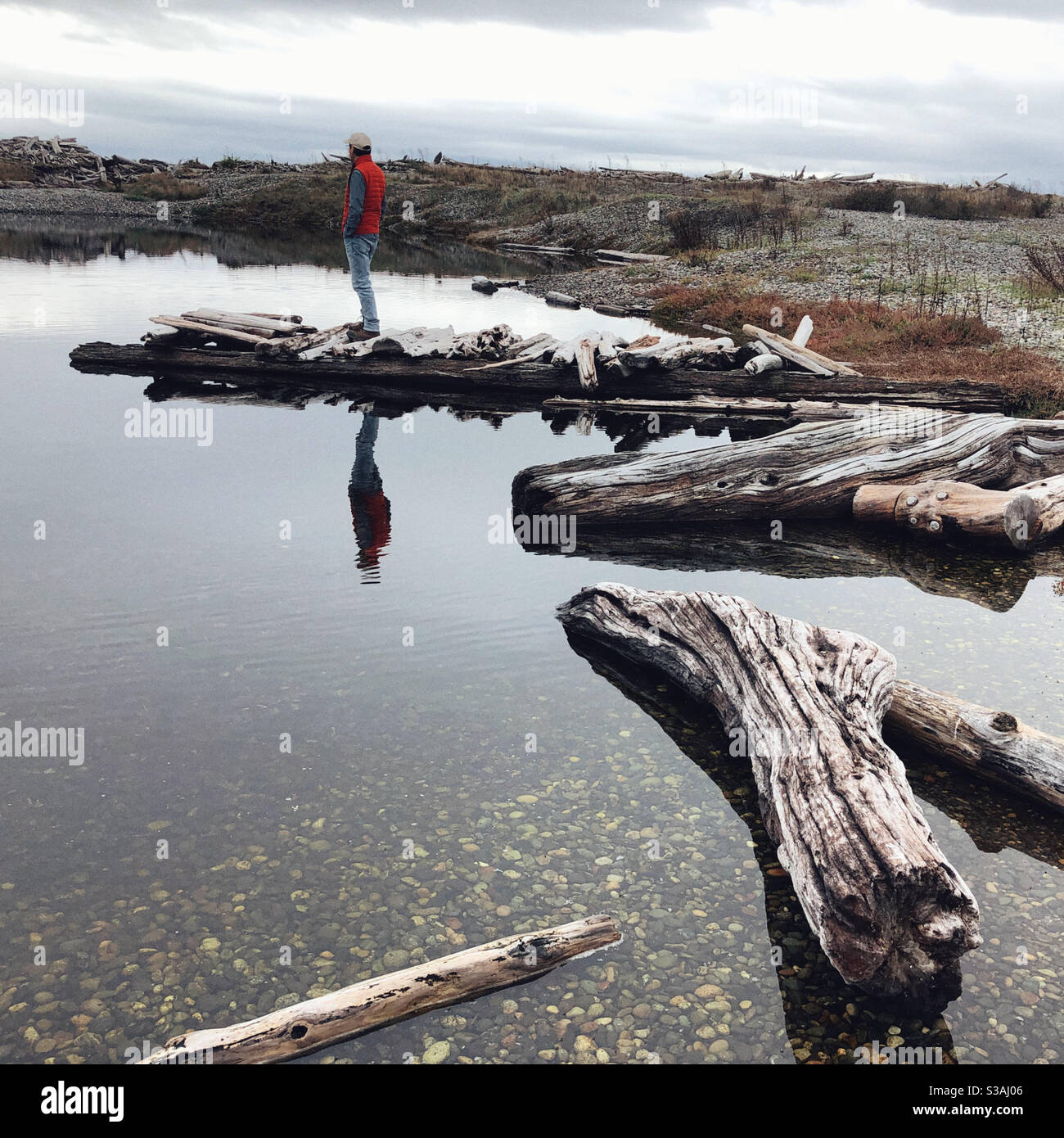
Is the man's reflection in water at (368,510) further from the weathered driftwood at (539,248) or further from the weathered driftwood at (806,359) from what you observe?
the weathered driftwood at (539,248)

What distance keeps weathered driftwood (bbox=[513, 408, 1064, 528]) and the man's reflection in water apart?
181 centimetres

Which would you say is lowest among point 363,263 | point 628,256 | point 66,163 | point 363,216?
point 363,263

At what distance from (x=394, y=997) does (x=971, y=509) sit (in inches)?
376

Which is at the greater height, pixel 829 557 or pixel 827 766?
pixel 829 557

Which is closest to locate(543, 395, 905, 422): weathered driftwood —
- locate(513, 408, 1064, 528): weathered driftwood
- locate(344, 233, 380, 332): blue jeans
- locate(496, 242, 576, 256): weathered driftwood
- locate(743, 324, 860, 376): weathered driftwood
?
locate(743, 324, 860, 376): weathered driftwood

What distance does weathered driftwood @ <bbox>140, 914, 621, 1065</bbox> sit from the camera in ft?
14.2

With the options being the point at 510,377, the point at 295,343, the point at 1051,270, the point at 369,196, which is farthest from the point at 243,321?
the point at 1051,270

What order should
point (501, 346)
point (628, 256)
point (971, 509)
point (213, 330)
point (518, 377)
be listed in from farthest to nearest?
point (628, 256)
point (501, 346)
point (213, 330)
point (518, 377)
point (971, 509)

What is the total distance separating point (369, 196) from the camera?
19.0m

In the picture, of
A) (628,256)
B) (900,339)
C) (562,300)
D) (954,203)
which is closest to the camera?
(900,339)

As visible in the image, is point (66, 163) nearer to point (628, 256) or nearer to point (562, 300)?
point (628, 256)

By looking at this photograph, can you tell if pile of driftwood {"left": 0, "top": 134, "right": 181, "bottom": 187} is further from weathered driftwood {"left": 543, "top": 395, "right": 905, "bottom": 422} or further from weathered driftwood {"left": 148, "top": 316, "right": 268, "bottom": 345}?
weathered driftwood {"left": 543, "top": 395, "right": 905, "bottom": 422}
